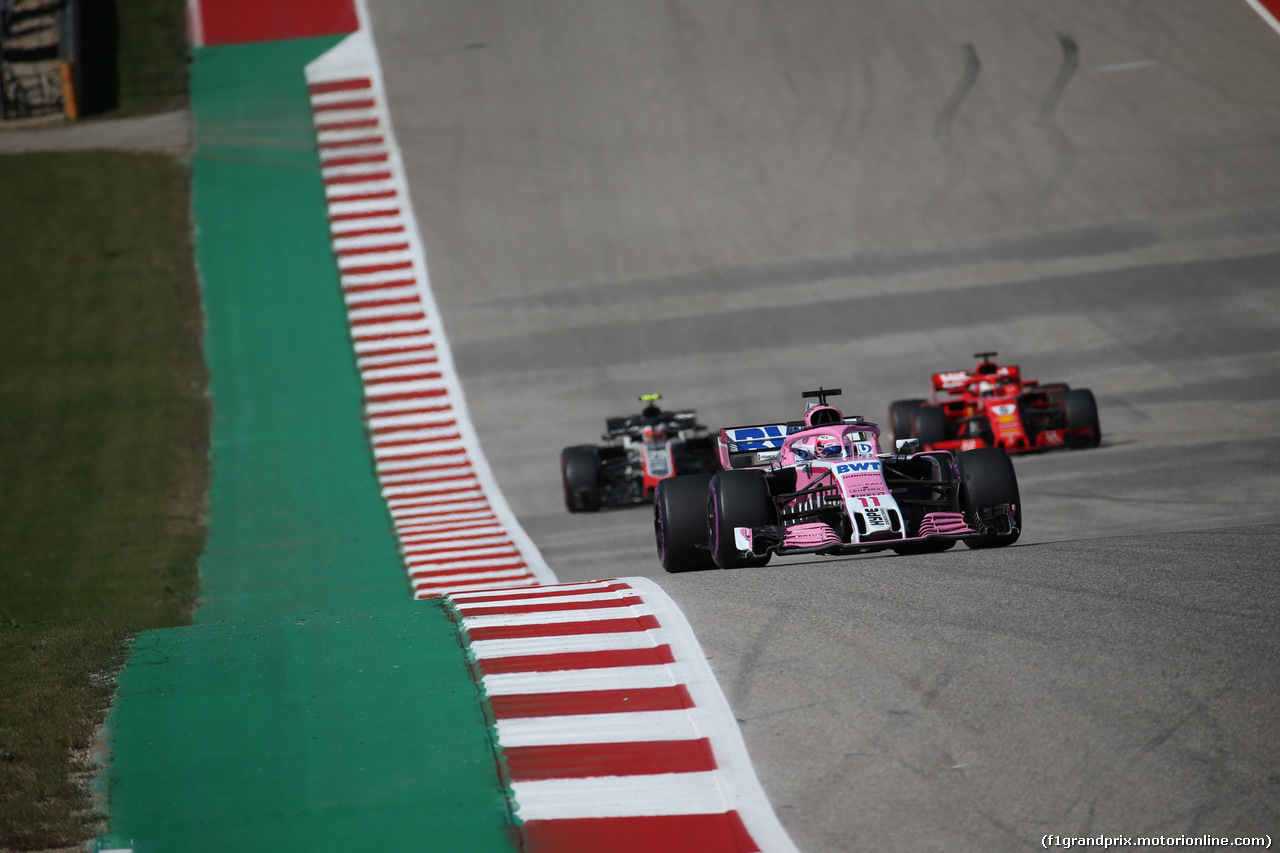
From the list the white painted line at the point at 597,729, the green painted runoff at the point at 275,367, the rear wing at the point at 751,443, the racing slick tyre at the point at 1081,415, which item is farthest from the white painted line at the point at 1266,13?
the white painted line at the point at 597,729

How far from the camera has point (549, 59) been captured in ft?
119

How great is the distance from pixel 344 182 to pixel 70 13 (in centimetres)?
1242

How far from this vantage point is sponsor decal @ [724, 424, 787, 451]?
42.3 ft

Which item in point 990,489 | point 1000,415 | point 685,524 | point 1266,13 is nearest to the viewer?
point 990,489

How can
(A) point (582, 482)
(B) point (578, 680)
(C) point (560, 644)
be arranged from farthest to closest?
(A) point (582, 482) < (C) point (560, 644) < (B) point (578, 680)

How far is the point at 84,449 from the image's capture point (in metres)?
22.4

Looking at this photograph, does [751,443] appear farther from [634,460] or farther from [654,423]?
[654,423]

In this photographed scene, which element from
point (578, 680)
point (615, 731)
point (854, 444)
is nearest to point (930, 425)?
point (854, 444)

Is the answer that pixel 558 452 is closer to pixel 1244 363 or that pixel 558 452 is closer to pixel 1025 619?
pixel 1244 363

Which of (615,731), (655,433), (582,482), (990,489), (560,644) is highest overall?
(655,433)

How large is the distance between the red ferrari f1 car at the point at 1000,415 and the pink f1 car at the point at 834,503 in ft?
26.2

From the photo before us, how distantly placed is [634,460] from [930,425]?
485 cm

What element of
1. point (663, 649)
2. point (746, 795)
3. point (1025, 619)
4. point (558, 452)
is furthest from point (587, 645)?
point (558, 452)

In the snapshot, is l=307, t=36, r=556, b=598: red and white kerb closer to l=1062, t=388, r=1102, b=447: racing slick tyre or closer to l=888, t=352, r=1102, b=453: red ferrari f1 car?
l=888, t=352, r=1102, b=453: red ferrari f1 car
